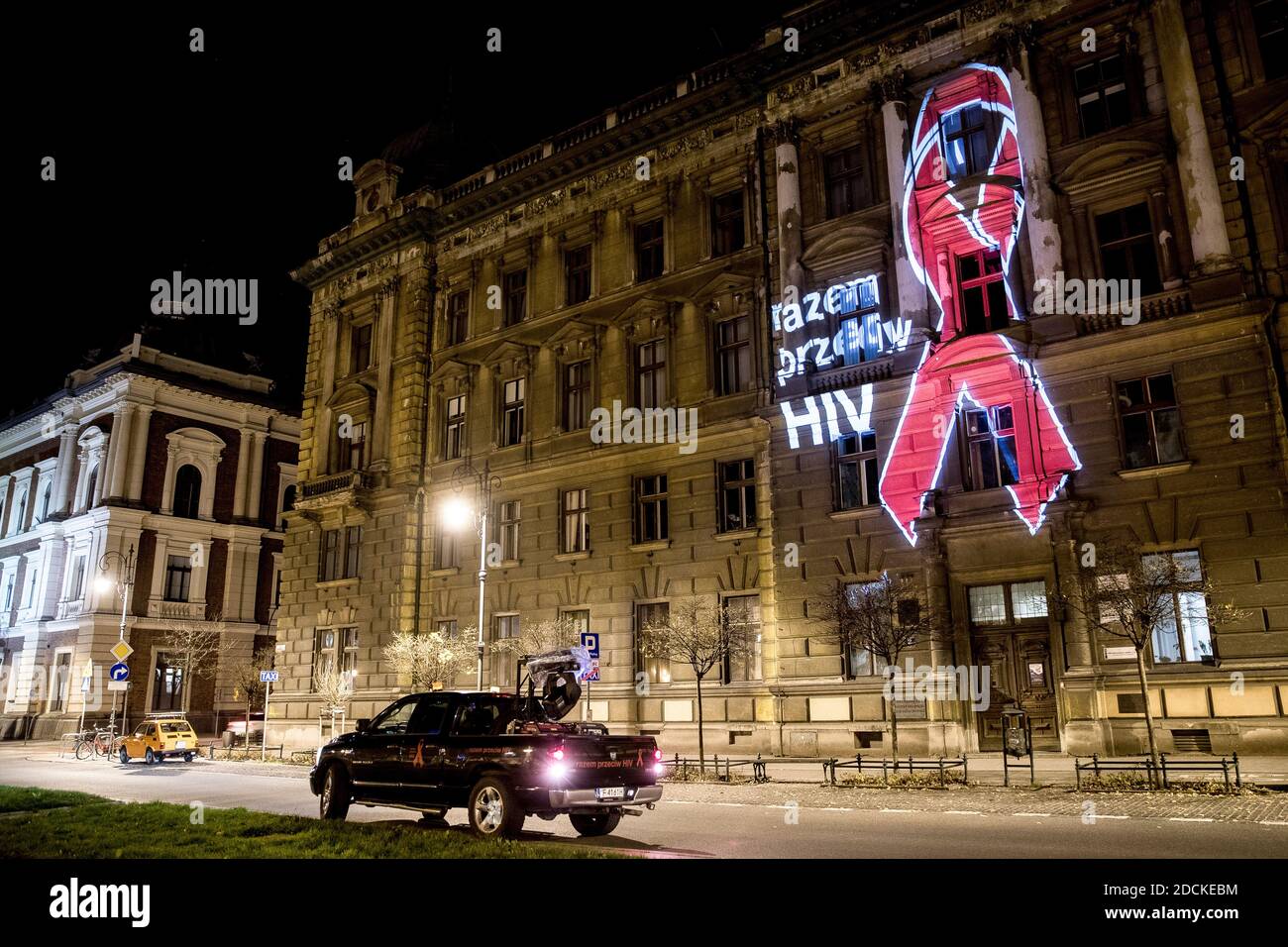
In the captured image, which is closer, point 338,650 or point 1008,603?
point 1008,603

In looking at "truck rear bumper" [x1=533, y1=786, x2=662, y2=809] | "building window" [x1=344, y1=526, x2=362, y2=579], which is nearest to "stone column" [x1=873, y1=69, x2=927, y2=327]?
"truck rear bumper" [x1=533, y1=786, x2=662, y2=809]

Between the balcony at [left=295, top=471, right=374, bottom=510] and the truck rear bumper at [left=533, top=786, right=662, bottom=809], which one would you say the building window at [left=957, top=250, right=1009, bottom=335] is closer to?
the truck rear bumper at [left=533, top=786, right=662, bottom=809]

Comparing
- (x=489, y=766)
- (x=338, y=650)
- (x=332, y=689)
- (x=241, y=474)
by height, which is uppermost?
(x=241, y=474)

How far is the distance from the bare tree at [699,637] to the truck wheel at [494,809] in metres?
9.78

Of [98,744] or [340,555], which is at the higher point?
[340,555]

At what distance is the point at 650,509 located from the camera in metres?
30.1

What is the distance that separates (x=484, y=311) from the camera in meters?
36.6

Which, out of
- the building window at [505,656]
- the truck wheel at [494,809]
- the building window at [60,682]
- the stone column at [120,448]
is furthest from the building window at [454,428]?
the building window at [60,682]

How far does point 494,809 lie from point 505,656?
20.6 meters

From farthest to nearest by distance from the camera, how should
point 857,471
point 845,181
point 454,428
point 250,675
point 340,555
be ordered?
point 250,675 → point 340,555 → point 454,428 → point 845,181 → point 857,471

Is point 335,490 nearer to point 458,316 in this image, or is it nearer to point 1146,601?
point 458,316

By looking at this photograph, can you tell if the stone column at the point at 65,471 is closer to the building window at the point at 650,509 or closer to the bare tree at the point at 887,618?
the building window at the point at 650,509

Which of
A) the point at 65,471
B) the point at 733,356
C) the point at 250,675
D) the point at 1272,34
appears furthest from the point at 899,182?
the point at 65,471
